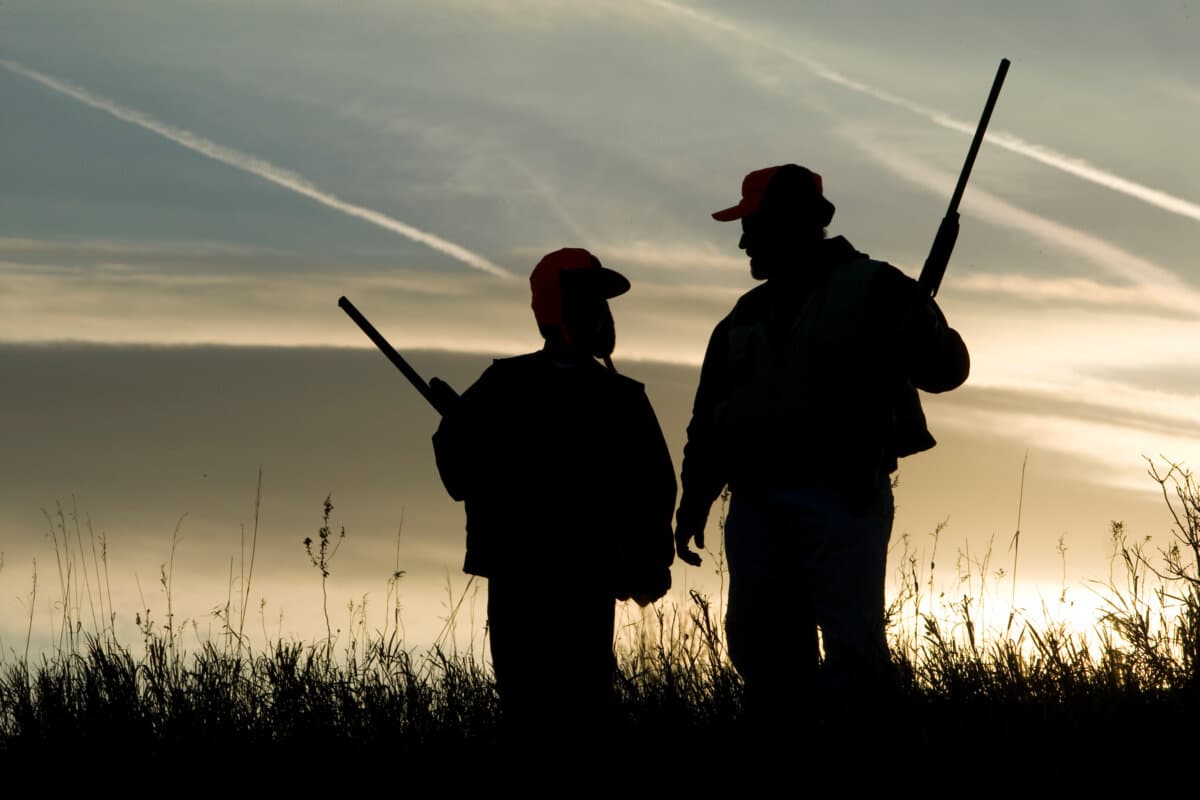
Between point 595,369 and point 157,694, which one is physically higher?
point 595,369

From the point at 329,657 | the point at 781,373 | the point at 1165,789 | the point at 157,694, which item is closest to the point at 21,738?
the point at 157,694

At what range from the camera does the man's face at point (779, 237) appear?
5547mm

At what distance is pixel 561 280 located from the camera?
5.76 meters

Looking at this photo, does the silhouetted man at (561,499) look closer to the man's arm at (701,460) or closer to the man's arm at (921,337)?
the man's arm at (701,460)

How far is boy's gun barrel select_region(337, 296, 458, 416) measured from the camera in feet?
20.7

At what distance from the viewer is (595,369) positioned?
5.67 m

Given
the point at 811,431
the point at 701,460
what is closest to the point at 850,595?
the point at 811,431

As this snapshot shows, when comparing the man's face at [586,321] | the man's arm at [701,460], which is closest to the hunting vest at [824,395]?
the man's arm at [701,460]

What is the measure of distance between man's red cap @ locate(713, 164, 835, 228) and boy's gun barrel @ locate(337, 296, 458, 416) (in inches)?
58.4

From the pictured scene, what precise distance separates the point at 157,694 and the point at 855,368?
3.65m

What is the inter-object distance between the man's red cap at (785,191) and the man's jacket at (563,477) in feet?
2.71

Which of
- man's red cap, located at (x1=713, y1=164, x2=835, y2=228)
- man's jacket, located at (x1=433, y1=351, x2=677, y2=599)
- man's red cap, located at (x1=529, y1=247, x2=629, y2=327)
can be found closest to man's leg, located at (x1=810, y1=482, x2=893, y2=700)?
man's jacket, located at (x1=433, y1=351, x2=677, y2=599)

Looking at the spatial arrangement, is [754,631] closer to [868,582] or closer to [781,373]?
[868,582]

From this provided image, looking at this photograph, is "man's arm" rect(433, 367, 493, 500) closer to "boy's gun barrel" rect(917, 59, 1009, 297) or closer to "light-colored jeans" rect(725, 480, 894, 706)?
"light-colored jeans" rect(725, 480, 894, 706)
